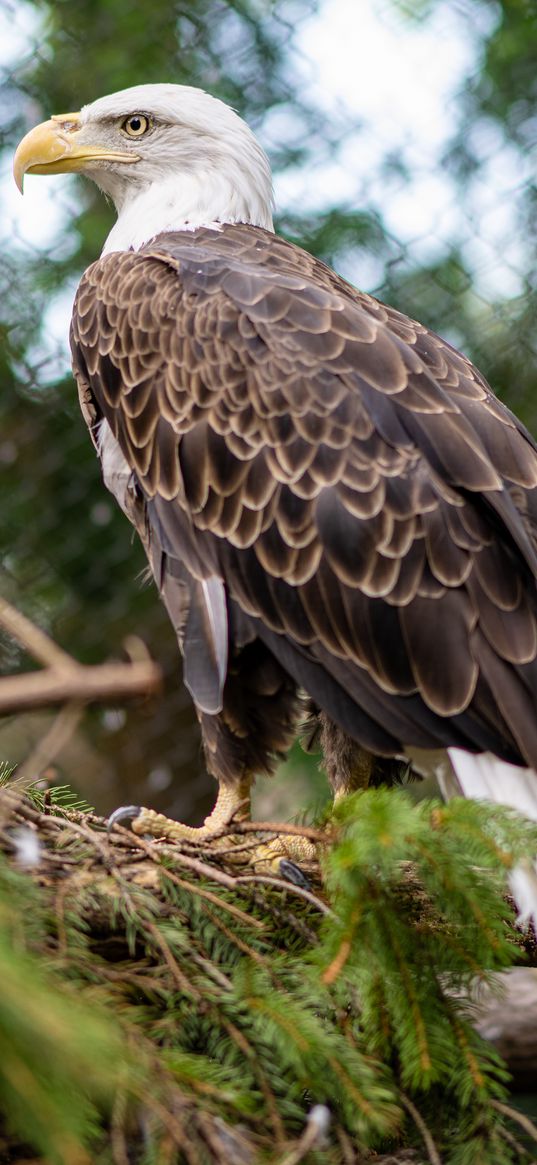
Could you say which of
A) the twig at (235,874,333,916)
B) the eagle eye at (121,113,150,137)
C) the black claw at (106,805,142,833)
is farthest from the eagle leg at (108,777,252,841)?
the eagle eye at (121,113,150,137)

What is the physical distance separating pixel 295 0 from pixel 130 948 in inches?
153

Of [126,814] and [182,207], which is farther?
[182,207]

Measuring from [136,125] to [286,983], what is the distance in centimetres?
210

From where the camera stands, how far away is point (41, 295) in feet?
14.3

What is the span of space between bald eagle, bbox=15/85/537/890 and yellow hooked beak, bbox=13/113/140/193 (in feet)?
1.67

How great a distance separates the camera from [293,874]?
6.97 feet

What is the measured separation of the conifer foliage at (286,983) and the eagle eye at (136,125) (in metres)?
1.76

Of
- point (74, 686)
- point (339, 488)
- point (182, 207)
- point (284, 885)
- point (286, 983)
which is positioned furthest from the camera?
point (182, 207)

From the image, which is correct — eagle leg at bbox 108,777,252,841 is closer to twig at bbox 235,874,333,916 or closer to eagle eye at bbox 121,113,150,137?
twig at bbox 235,874,333,916

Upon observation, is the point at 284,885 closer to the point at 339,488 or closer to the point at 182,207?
the point at 339,488

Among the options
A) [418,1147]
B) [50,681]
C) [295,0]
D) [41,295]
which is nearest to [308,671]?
[418,1147]

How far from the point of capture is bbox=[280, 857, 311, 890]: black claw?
2.11 metres

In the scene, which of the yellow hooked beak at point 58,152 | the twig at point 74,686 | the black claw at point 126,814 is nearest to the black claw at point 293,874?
the black claw at point 126,814

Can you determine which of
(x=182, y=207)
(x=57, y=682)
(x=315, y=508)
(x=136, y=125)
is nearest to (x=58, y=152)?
(x=136, y=125)
